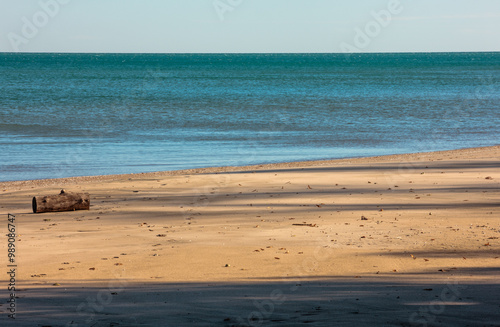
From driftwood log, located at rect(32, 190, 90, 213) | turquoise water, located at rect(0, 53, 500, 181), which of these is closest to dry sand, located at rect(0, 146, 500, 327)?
driftwood log, located at rect(32, 190, 90, 213)

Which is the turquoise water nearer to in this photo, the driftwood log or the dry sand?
the dry sand

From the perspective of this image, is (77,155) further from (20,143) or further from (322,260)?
(322,260)

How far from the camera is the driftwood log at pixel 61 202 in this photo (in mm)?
11906

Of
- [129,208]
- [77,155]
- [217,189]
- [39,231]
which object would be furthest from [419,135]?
[39,231]

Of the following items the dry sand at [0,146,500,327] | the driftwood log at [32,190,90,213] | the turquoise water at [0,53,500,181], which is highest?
the turquoise water at [0,53,500,181]

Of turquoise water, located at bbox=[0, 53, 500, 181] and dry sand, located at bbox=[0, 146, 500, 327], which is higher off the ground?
turquoise water, located at bbox=[0, 53, 500, 181]

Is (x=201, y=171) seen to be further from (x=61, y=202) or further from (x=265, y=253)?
(x=265, y=253)

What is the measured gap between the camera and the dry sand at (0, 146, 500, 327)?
6234 millimetres

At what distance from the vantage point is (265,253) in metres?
8.76

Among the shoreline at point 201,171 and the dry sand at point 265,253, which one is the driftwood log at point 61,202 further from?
the shoreline at point 201,171

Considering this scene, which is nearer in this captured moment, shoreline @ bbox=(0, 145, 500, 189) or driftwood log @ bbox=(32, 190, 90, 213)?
driftwood log @ bbox=(32, 190, 90, 213)

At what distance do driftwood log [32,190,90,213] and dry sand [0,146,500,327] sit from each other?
0.17 metres

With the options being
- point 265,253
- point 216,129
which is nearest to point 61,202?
point 265,253

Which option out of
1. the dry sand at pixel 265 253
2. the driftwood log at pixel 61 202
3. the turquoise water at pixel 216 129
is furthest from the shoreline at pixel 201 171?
the driftwood log at pixel 61 202
